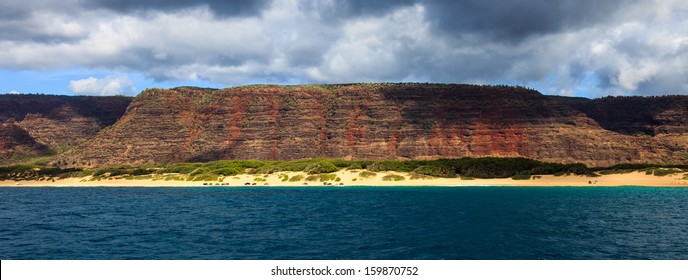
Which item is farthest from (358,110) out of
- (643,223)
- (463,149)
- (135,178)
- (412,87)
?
(643,223)

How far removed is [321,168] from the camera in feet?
432

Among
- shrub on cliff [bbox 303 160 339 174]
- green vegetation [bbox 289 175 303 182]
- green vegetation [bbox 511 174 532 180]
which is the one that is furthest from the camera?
shrub on cliff [bbox 303 160 339 174]

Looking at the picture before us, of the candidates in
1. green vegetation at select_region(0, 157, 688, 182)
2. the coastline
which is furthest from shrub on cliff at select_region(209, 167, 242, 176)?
the coastline

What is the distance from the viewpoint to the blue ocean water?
31531 millimetres

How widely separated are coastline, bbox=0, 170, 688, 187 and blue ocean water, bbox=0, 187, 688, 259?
5780cm

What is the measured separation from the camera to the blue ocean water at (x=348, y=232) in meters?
31.5

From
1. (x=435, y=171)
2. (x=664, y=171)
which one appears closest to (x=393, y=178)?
(x=435, y=171)

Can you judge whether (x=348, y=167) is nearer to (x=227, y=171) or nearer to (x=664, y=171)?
(x=227, y=171)

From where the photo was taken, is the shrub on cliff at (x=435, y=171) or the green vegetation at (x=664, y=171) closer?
the green vegetation at (x=664, y=171)

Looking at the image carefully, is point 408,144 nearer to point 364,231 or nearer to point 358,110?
point 358,110

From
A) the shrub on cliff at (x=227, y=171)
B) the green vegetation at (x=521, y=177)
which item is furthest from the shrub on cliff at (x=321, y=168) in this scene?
the green vegetation at (x=521, y=177)

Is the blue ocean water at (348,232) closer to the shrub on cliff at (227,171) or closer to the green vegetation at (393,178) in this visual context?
the green vegetation at (393,178)

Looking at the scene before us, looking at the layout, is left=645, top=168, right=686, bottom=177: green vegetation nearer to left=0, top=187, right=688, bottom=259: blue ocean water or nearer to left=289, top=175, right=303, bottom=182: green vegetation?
left=0, top=187, right=688, bottom=259: blue ocean water

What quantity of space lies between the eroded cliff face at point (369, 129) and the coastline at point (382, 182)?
22.8m
